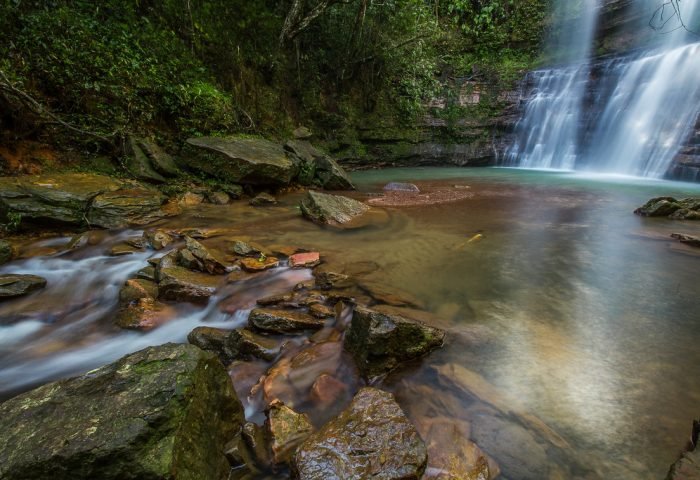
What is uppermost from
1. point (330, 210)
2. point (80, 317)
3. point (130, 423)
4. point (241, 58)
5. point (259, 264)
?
point (241, 58)

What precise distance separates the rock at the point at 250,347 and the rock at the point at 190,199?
4.53 metres

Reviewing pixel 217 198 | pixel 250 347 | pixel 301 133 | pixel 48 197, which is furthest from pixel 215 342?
pixel 301 133

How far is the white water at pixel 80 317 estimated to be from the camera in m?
2.69

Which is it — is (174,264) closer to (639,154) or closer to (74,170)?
(74,170)

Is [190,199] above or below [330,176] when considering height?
below

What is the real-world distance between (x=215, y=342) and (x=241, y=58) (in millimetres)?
9932

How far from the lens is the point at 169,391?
1486 millimetres

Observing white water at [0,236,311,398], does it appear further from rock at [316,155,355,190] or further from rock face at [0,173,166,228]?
rock at [316,155,355,190]

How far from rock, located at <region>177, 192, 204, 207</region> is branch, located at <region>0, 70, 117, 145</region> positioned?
1.72 m

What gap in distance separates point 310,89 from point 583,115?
9.73m

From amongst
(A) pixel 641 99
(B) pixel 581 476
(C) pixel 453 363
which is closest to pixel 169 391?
(C) pixel 453 363

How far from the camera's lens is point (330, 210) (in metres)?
5.88

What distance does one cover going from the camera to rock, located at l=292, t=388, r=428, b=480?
156 centimetres

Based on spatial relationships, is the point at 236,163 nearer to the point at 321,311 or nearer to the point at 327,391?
the point at 321,311
